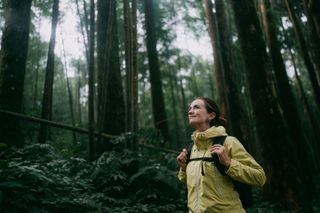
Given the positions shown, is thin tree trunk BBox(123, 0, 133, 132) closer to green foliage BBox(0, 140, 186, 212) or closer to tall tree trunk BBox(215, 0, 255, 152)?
green foliage BBox(0, 140, 186, 212)

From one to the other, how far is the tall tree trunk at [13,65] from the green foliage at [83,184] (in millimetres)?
794

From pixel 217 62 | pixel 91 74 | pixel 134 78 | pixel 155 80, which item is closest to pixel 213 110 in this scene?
pixel 91 74

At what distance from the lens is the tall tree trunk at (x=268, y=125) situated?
7406mm

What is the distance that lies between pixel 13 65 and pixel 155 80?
7463mm

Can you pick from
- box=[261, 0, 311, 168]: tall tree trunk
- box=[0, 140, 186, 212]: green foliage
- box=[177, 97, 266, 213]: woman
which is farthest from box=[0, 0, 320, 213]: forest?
box=[177, 97, 266, 213]: woman

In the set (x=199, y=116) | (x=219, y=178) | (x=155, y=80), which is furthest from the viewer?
(x=155, y=80)

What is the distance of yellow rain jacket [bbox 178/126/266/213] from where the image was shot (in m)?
2.58

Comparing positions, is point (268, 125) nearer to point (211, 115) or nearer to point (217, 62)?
point (217, 62)

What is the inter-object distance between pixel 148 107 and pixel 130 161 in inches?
1303

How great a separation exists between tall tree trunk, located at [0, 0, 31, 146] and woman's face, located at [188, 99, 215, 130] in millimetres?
4845

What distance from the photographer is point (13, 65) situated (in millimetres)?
7078

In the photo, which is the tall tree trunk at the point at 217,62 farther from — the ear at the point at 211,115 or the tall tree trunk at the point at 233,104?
the ear at the point at 211,115

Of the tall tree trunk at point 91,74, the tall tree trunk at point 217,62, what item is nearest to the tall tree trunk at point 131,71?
the tall tree trunk at point 91,74

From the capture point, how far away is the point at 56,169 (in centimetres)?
590
